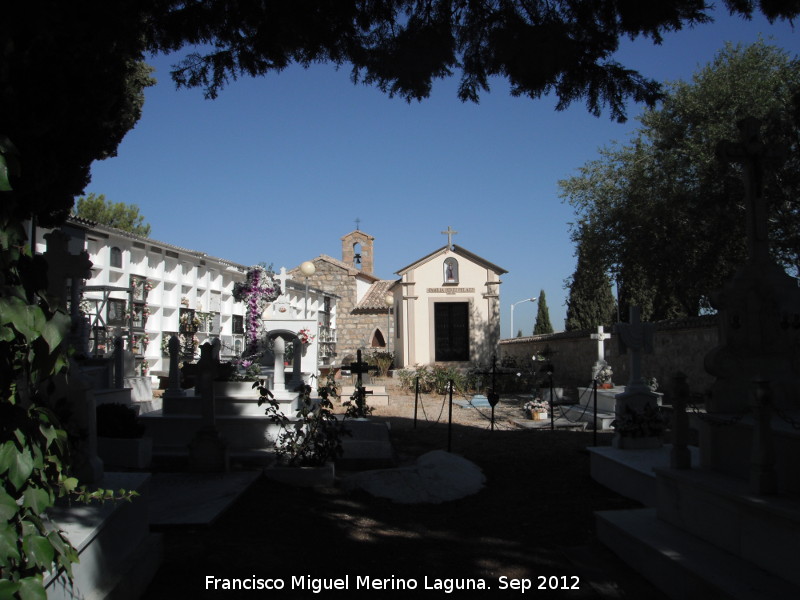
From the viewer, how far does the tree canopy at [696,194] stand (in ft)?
39.5

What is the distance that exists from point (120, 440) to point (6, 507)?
5944 mm

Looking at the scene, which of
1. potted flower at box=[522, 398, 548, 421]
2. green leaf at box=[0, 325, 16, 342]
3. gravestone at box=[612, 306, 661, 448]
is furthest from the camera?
potted flower at box=[522, 398, 548, 421]

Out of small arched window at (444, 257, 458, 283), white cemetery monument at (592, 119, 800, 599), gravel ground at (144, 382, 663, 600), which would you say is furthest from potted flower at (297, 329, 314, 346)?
small arched window at (444, 257, 458, 283)

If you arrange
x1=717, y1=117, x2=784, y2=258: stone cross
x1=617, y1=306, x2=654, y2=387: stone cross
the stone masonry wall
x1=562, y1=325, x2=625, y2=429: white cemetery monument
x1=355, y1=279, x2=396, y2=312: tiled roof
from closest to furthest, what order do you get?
x1=717, y1=117, x2=784, y2=258: stone cross < x1=617, y1=306, x2=654, y2=387: stone cross < x1=562, y1=325, x2=625, y2=429: white cemetery monument < the stone masonry wall < x1=355, y1=279, x2=396, y2=312: tiled roof

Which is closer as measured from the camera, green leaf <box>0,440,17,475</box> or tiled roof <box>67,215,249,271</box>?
green leaf <box>0,440,17,475</box>

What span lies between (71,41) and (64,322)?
5.92ft

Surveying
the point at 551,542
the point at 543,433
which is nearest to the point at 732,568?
the point at 551,542

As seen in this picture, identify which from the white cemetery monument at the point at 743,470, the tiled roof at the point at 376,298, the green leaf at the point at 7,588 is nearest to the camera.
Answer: the green leaf at the point at 7,588

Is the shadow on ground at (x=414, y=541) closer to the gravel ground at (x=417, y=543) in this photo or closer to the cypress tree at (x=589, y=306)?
the gravel ground at (x=417, y=543)

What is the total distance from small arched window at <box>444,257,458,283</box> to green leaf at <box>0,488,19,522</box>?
20.5 m

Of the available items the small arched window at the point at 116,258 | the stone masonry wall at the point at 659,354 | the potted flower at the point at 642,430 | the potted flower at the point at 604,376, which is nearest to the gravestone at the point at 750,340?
the potted flower at the point at 642,430

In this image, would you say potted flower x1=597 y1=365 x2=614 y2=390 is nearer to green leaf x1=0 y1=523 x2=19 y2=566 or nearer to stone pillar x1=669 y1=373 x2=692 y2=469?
stone pillar x1=669 y1=373 x2=692 y2=469

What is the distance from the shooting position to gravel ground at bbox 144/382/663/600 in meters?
3.84

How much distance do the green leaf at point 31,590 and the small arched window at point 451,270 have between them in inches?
809
